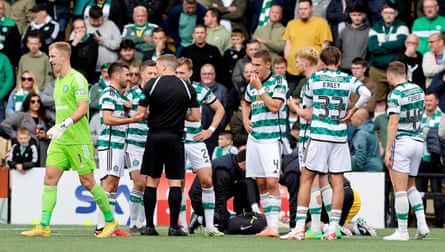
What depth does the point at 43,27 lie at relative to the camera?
24.2 m

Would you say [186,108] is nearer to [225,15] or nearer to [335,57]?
[335,57]

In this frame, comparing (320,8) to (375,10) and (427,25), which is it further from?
(427,25)

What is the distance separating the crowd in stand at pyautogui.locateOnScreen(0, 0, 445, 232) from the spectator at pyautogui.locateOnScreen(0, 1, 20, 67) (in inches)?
0.8

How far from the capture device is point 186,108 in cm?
1587

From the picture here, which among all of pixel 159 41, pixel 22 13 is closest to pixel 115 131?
pixel 159 41

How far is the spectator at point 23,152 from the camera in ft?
69.9

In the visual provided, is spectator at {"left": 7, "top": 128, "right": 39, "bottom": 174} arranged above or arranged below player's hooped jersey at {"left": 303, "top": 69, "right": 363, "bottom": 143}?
below

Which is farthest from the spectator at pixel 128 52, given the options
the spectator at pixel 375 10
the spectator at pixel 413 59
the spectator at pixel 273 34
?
the spectator at pixel 413 59

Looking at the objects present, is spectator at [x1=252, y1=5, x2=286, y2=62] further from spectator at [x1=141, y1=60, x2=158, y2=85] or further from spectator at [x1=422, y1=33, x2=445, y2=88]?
spectator at [x1=141, y1=60, x2=158, y2=85]

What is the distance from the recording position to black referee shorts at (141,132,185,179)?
15.6 meters

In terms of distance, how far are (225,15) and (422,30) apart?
4.03 meters

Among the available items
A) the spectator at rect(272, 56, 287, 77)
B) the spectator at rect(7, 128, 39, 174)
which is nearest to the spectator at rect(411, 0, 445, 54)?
the spectator at rect(272, 56, 287, 77)

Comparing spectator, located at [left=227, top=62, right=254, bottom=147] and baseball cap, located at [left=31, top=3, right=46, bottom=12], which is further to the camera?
baseball cap, located at [left=31, top=3, right=46, bottom=12]

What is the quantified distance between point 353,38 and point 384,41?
0.61 meters
